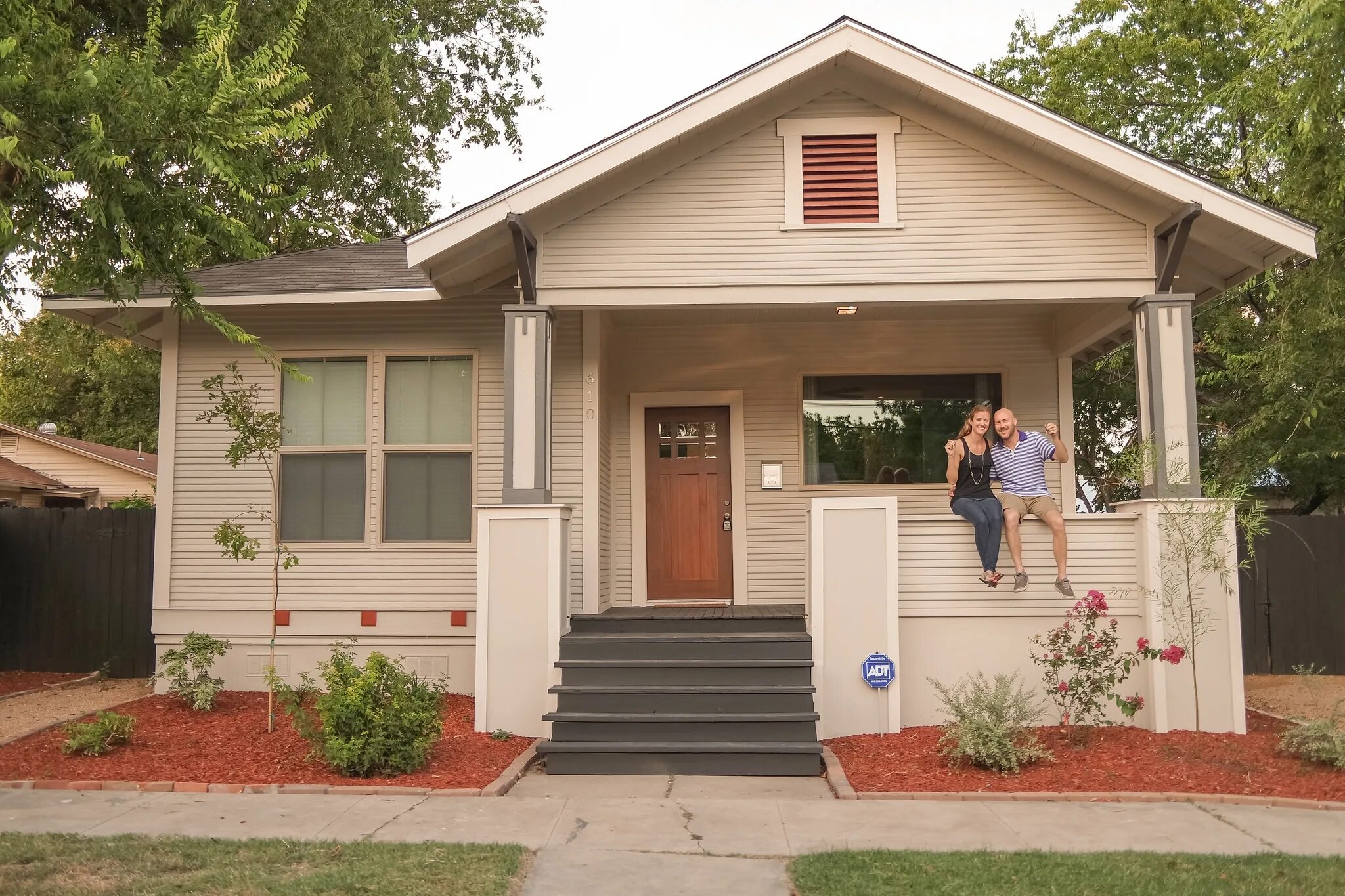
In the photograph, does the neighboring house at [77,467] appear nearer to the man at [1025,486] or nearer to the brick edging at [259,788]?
the brick edging at [259,788]

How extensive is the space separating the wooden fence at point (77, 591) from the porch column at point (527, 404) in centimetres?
541

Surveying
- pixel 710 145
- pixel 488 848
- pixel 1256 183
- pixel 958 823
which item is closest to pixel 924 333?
pixel 710 145

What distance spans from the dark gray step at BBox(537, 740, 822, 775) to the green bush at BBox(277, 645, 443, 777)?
2.70ft

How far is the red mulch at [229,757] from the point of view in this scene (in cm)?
698

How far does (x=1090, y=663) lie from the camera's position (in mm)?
7477

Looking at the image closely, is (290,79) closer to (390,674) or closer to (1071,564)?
(390,674)

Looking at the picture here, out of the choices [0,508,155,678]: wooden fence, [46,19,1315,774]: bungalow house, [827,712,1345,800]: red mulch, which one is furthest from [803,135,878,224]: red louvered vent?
[0,508,155,678]: wooden fence

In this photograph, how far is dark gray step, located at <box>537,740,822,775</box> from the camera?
7.32 metres

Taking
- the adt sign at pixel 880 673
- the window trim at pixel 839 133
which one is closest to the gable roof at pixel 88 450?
the window trim at pixel 839 133

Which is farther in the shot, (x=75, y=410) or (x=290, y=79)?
(x=75, y=410)

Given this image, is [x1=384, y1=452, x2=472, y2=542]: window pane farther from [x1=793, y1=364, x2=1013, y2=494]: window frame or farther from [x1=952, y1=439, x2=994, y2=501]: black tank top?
[x1=952, y1=439, x2=994, y2=501]: black tank top

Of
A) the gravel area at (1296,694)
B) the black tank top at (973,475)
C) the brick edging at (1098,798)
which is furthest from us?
the gravel area at (1296,694)

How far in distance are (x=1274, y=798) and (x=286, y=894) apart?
5339 millimetres

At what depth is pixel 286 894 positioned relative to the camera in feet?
14.9
